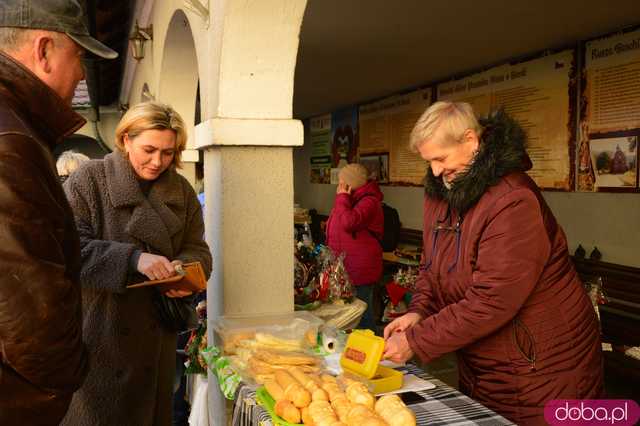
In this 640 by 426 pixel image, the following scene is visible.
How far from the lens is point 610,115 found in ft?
16.3

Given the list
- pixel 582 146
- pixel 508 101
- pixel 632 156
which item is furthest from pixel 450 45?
pixel 632 156

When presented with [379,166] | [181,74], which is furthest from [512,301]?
[379,166]

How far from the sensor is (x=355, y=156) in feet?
33.0

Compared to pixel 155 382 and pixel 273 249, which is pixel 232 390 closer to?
pixel 155 382

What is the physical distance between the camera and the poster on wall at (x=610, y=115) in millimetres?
4766

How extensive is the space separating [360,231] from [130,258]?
3509 mm

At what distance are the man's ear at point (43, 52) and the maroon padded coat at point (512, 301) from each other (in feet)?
4.67

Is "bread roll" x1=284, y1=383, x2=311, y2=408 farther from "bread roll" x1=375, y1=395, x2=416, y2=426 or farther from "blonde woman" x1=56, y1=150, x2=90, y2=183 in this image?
"blonde woman" x1=56, y1=150, x2=90, y2=183

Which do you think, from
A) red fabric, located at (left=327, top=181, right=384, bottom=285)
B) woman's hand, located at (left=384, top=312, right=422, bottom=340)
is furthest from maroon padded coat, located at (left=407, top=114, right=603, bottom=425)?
red fabric, located at (left=327, top=181, right=384, bottom=285)

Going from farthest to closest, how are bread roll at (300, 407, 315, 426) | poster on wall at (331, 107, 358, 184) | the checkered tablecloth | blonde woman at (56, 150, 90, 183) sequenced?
poster on wall at (331, 107, 358, 184) < blonde woman at (56, 150, 90, 183) < the checkered tablecloth < bread roll at (300, 407, 315, 426)

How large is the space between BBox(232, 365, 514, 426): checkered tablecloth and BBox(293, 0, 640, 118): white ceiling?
134 inches

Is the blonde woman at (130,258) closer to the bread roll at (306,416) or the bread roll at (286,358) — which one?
the bread roll at (286,358)

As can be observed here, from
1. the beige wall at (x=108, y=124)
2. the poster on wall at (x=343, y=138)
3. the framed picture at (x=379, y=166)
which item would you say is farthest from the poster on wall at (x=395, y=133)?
the beige wall at (x=108, y=124)

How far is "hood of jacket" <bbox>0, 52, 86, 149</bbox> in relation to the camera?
145cm
